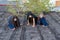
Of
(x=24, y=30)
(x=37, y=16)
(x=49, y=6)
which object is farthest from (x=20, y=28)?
(x=49, y=6)

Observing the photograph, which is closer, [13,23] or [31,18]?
[13,23]

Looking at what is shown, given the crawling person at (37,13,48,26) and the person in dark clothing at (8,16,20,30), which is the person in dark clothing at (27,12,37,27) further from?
the person in dark clothing at (8,16,20,30)

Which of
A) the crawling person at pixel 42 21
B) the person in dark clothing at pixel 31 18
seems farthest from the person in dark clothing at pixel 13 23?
the crawling person at pixel 42 21

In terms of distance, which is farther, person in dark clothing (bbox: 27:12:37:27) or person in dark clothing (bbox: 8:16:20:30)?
person in dark clothing (bbox: 27:12:37:27)

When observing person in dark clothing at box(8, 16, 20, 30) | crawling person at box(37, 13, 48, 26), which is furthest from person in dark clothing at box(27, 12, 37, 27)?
Answer: person in dark clothing at box(8, 16, 20, 30)

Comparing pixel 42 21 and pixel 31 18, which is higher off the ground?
pixel 31 18

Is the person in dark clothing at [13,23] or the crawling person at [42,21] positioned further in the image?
the crawling person at [42,21]

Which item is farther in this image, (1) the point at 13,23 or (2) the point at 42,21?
(2) the point at 42,21

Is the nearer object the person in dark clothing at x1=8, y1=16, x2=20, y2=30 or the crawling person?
the person in dark clothing at x1=8, y1=16, x2=20, y2=30

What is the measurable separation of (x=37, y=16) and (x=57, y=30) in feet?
2.75

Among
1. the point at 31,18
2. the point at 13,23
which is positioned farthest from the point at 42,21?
the point at 13,23

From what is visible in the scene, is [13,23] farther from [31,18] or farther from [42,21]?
[42,21]

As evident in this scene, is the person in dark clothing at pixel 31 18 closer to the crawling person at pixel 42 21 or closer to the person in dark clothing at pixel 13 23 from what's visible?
the crawling person at pixel 42 21

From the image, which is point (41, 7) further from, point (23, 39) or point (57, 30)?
point (23, 39)
